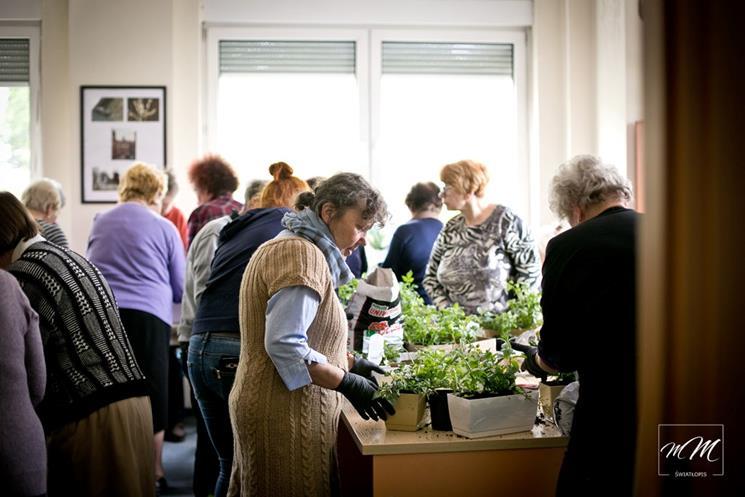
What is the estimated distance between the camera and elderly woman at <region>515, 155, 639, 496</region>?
1.92 metres

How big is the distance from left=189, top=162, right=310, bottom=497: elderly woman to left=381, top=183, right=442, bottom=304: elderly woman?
172cm

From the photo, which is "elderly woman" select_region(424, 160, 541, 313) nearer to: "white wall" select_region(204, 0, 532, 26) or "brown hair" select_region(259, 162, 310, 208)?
"brown hair" select_region(259, 162, 310, 208)

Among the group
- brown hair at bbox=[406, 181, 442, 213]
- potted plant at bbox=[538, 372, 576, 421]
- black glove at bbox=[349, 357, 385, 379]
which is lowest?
potted plant at bbox=[538, 372, 576, 421]

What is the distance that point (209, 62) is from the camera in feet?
19.7

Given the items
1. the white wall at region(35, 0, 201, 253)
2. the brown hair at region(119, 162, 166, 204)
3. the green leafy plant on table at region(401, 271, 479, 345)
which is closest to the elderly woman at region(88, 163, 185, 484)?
the brown hair at region(119, 162, 166, 204)

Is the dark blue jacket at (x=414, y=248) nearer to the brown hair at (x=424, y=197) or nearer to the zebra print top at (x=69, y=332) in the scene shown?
the brown hair at (x=424, y=197)

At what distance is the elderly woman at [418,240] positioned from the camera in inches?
183

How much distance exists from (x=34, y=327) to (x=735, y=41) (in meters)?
1.71

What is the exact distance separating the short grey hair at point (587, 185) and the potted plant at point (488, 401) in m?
0.44

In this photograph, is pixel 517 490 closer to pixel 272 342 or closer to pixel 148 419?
pixel 272 342

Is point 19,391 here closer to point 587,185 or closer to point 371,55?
point 587,185

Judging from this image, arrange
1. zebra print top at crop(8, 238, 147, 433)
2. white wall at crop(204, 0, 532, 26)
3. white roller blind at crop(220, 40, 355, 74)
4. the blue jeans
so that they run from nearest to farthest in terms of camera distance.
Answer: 1. zebra print top at crop(8, 238, 147, 433)
2. the blue jeans
3. white wall at crop(204, 0, 532, 26)
4. white roller blind at crop(220, 40, 355, 74)

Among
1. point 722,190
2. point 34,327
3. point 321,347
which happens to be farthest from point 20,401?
point 722,190

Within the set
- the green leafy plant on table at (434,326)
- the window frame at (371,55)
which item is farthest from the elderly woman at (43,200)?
the green leafy plant on table at (434,326)
